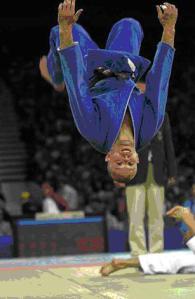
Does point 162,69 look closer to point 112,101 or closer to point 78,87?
point 112,101

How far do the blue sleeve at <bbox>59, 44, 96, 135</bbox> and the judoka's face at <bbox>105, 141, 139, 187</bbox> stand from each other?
197mm

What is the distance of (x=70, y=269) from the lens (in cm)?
587

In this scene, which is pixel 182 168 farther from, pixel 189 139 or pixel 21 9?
pixel 21 9

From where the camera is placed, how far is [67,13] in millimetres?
3941

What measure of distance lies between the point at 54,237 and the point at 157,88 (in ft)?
13.5

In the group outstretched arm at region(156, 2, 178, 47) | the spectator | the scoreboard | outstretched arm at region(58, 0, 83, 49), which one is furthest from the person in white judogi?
the spectator

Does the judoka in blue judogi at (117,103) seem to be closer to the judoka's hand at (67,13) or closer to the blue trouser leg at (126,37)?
the judoka's hand at (67,13)

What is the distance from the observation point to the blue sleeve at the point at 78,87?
4.03 metres

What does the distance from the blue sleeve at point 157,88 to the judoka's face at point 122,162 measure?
0.19 metres

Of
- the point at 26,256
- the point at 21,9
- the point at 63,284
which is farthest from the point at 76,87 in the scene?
the point at 21,9

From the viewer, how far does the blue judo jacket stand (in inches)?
160

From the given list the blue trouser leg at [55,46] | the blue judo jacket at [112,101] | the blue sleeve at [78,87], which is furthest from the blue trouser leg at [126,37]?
the blue sleeve at [78,87]

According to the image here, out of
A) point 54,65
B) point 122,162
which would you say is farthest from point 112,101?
point 54,65

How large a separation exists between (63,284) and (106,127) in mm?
1345
